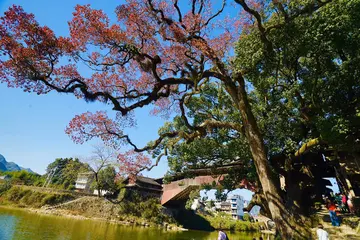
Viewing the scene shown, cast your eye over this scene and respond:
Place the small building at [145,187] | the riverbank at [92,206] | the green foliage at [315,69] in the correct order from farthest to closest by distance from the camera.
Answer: the small building at [145,187] < the riverbank at [92,206] < the green foliage at [315,69]

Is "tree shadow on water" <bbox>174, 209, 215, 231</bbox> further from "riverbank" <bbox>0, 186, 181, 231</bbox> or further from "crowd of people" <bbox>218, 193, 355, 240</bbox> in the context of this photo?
"crowd of people" <bbox>218, 193, 355, 240</bbox>

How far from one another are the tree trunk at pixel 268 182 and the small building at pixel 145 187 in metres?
30.0

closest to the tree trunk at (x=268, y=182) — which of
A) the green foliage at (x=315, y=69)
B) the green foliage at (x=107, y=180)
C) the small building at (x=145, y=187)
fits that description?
the green foliage at (x=315, y=69)

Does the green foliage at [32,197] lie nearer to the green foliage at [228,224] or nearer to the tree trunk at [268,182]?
the green foliage at [228,224]

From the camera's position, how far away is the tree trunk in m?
5.96

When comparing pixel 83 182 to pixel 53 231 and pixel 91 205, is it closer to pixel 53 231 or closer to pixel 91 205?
pixel 91 205

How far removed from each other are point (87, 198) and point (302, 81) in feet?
110

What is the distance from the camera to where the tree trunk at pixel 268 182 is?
596 cm

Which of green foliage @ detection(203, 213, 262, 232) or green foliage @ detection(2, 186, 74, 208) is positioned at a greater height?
green foliage @ detection(2, 186, 74, 208)

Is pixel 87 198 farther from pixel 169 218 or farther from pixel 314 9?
pixel 314 9

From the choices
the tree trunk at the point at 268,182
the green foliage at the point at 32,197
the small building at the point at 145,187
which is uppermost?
the small building at the point at 145,187

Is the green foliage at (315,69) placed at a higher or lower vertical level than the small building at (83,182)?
lower

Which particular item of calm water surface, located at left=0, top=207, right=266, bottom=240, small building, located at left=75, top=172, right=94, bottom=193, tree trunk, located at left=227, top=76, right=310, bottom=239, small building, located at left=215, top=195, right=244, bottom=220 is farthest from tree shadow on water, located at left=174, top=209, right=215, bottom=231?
small building, located at left=215, top=195, right=244, bottom=220

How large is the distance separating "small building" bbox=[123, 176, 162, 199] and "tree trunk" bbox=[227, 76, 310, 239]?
2998 centimetres
